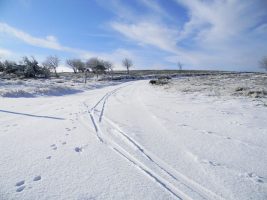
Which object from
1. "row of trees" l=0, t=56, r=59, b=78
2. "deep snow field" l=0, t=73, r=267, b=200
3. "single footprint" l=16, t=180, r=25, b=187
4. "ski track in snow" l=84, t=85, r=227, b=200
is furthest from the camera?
"row of trees" l=0, t=56, r=59, b=78

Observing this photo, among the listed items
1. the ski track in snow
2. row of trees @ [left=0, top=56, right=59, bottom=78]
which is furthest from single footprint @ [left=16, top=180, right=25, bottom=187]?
row of trees @ [left=0, top=56, right=59, bottom=78]

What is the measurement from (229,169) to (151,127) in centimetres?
294

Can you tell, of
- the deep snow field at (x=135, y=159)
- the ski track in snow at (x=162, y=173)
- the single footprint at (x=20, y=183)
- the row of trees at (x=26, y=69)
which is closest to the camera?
the ski track in snow at (x=162, y=173)

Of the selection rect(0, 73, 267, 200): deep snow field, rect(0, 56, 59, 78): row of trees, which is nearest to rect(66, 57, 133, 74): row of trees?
rect(0, 56, 59, 78): row of trees

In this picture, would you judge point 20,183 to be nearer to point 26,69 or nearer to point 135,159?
point 135,159

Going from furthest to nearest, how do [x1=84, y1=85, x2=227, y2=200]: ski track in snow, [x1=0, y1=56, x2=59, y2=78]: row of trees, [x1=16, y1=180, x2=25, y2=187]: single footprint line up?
[x1=0, y1=56, x2=59, y2=78]: row of trees, [x1=16, y1=180, x2=25, y2=187]: single footprint, [x1=84, y1=85, x2=227, y2=200]: ski track in snow

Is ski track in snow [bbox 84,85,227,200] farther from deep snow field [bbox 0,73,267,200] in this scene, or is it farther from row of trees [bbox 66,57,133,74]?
row of trees [bbox 66,57,133,74]

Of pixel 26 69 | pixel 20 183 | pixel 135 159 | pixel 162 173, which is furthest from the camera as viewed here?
pixel 26 69

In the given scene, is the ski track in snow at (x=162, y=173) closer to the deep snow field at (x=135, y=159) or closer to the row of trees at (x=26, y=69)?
the deep snow field at (x=135, y=159)

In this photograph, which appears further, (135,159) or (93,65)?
(93,65)

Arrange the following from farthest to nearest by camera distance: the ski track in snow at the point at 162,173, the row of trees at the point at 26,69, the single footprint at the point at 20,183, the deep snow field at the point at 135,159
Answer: the row of trees at the point at 26,69, the single footprint at the point at 20,183, the deep snow field at the point at 135,159, the ski track in snow at the point at 162,173

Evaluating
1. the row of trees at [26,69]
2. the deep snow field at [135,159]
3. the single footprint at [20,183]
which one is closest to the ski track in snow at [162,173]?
the deep snow field at [135,159]

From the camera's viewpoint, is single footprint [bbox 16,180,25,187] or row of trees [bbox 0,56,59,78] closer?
single footprint [bbox 16,180,25,187]

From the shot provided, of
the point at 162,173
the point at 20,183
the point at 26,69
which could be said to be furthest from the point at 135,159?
the point at 26,69
